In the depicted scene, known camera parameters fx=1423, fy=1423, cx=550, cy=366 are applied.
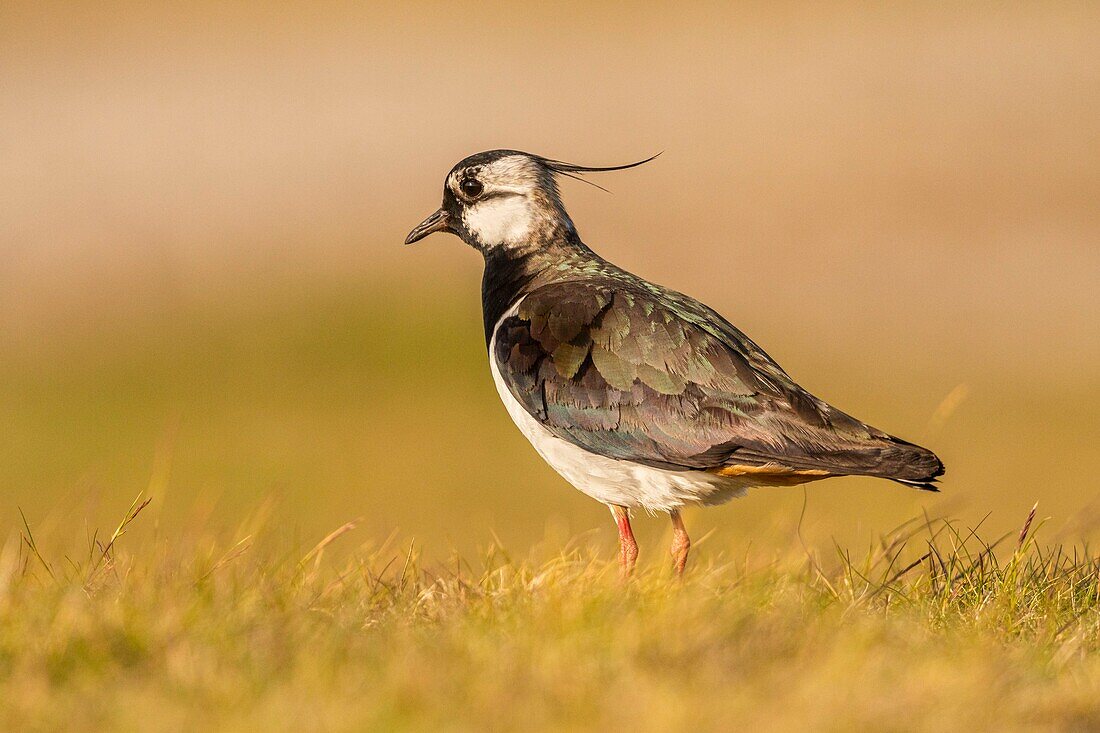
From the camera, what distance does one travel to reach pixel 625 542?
633 centimetres

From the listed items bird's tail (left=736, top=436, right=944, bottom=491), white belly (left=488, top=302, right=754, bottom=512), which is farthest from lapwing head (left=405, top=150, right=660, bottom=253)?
bird's tail (left=736, top=436, right=944, bottom=491)

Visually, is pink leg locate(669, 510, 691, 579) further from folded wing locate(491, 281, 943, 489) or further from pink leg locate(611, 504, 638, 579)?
folded wing locate(491, 281, 943, 489)

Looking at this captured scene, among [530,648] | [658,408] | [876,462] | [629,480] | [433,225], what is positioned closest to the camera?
[530,648]

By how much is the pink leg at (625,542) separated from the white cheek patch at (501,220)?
5.27 feet

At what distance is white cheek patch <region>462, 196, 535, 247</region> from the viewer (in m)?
7.33

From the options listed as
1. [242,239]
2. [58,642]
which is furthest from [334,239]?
[58,642]

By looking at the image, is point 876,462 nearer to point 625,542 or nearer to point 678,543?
point 678,543

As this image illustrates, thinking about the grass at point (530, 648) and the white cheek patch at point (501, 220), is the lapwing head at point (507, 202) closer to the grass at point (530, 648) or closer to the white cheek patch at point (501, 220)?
the white cheek patch at point (501, 220)

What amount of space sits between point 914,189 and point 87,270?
12.9 metres

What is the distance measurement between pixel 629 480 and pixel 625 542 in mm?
366

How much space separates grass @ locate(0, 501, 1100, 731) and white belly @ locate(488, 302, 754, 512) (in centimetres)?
54

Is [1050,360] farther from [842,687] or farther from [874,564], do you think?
[842,687]

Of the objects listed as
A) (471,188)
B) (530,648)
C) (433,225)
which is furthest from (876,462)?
(433,225)

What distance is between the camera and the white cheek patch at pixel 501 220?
7332 mm
